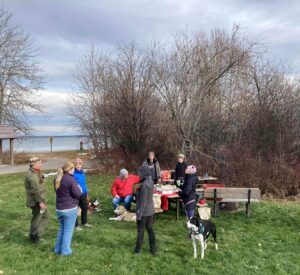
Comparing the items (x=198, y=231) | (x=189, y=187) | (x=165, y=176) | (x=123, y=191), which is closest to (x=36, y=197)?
(x=198, y=231)

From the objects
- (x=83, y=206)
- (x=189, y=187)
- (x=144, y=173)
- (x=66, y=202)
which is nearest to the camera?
(x=66, y=202)

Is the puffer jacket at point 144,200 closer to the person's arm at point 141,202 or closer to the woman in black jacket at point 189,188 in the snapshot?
the person's arm at point 141,202

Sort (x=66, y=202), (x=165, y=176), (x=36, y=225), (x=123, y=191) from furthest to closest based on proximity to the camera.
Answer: (x=165, y=176), (x=123, y=191), (x=36, y=225), (x=66, y=202)

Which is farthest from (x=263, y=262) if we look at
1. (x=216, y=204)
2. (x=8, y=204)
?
(x=8, y=204)

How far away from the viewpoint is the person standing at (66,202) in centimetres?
657

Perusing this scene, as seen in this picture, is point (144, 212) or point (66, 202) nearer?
point (66, 202)

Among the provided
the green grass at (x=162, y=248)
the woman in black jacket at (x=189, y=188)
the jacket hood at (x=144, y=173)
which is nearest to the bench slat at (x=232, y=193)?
the green grass at (x=162, y=248)

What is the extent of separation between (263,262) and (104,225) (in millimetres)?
3874

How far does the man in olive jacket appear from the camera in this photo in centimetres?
714

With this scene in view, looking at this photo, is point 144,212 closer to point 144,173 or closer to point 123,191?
point 144,173

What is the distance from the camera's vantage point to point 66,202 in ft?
21.6

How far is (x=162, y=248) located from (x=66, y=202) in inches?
78.8

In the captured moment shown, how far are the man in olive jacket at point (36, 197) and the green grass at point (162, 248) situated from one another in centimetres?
27

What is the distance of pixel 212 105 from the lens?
1973cm
